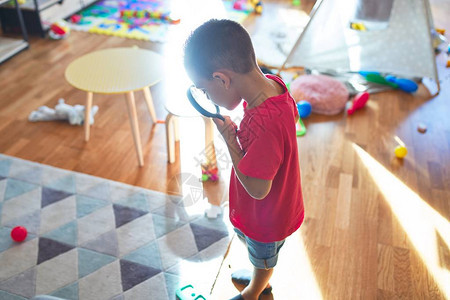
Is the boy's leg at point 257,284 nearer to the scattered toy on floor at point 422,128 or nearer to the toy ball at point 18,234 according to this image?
the toy ball at point 18,234

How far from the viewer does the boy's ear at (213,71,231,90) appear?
32.4 inches

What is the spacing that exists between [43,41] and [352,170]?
255 centimetres

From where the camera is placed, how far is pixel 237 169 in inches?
35.4

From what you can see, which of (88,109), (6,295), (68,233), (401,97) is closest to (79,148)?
(88,109)

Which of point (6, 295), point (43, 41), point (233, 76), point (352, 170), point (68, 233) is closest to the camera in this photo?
point (233, 76)

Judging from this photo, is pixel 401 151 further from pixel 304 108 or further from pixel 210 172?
pixel 210 172

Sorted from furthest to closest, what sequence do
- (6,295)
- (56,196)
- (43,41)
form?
(43,41), (56,196), (6,295)

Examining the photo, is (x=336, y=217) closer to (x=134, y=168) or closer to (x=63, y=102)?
(x=134, y=168)

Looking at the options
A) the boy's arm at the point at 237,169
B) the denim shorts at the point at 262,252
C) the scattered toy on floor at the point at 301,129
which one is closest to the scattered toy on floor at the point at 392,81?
the scattered toy on floor at the point at 301,129

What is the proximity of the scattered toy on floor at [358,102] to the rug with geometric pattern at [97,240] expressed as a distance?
1158mm

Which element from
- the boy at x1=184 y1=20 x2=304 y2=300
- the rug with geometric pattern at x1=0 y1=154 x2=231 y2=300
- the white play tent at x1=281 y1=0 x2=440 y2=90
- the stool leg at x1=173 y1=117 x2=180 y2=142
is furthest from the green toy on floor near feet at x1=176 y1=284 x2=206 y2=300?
the white play tent at x1=281 y1=0 x2=440 y2=90

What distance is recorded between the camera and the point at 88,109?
2.01 m

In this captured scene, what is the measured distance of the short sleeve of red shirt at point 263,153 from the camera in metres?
0.84

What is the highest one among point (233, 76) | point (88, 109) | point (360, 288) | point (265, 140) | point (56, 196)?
point (233, 76)
